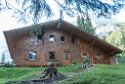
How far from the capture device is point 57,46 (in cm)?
2625

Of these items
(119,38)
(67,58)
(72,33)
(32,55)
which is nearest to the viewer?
(32,55)

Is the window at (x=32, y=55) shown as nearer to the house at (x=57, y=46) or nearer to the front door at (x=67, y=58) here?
the house at (x=57, y=46)

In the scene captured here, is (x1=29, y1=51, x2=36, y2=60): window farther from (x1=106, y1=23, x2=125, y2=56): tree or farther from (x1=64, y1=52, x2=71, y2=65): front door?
(x1=106, y1=23, x2=125, y2=56): tree

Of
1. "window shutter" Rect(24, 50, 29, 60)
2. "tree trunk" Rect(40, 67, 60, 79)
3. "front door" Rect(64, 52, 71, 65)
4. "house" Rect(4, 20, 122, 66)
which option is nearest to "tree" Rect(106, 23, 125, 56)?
"house" Rect(4, 20, 122, 66)

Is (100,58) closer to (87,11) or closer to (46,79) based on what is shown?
(46,79)

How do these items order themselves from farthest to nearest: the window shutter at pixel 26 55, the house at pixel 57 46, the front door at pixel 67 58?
the front door at pixel 67 58 → the window shutter at pixel 26 55 → the house at pixel 57 46

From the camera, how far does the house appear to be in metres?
24.5

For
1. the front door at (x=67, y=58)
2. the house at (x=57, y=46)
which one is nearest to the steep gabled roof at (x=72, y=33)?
the house at (x=57, y=46)

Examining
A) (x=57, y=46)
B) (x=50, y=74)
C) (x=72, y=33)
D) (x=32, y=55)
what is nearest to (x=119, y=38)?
(x=72, y=33)

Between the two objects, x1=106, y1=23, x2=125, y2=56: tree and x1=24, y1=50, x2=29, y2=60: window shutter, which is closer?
x1=24, y1=50, x2=29, y2=60: window shutter

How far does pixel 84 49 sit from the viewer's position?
27.6 metres

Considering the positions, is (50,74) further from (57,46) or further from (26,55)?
(57,46)

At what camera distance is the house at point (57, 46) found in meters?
24.5

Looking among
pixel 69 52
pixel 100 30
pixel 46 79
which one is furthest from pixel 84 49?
pixel 100 30
